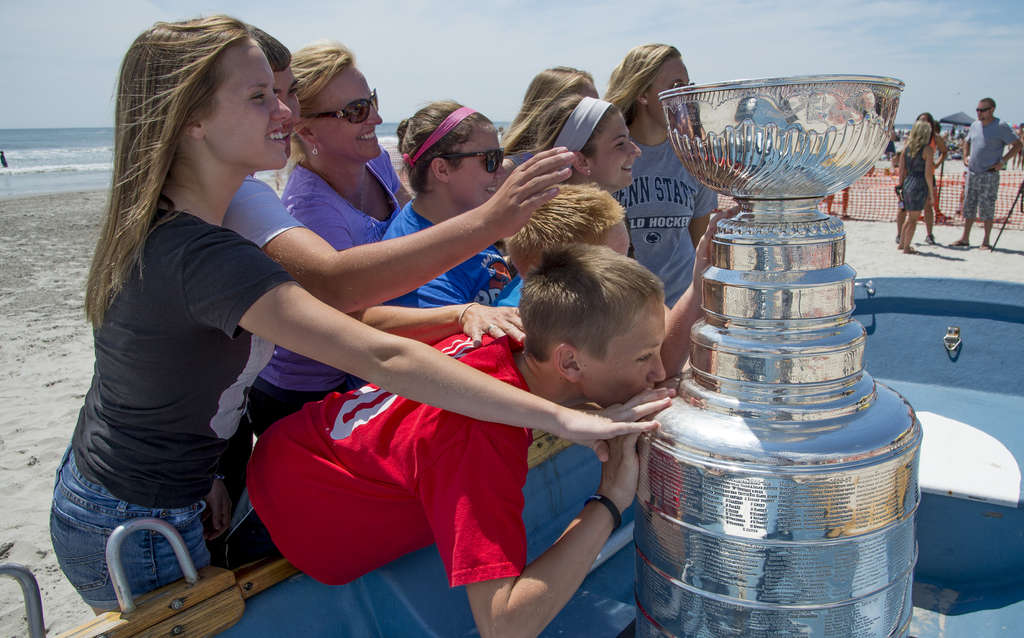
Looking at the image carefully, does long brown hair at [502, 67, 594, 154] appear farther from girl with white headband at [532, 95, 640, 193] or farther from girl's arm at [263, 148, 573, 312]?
girl's arm at [263, 148, 573, 312]

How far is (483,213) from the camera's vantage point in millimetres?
1530

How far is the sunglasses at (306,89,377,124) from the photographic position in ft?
7.47

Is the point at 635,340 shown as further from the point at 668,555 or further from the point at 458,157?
the point at 458,157

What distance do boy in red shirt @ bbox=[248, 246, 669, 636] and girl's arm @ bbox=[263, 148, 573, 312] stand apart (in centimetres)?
14

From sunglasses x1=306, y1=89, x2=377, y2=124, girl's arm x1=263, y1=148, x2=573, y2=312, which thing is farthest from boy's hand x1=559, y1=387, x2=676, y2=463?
sunglasses x1=306, y1=89, x2=377, y2=124

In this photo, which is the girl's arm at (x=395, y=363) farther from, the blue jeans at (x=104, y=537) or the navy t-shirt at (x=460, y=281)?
the navy t-shirt at (x=460, y=281)

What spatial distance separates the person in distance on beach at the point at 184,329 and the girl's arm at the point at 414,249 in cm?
26

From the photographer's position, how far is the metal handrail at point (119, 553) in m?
1.30

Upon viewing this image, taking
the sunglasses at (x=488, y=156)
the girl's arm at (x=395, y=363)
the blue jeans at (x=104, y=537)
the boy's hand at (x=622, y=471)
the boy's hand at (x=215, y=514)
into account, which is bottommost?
the boy's hand at (x=215, y=514)

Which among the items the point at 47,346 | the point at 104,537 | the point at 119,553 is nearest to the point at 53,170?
the point at 47,346

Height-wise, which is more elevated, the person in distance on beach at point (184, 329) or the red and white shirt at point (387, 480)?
the person in distance on beach at point (184, 329)

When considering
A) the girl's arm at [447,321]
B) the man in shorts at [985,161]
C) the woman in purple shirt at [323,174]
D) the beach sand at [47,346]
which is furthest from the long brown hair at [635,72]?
the man in shorts at [985,161]

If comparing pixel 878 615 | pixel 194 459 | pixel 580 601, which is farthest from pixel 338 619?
pixel 878 615

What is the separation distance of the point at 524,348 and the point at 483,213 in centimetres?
30
